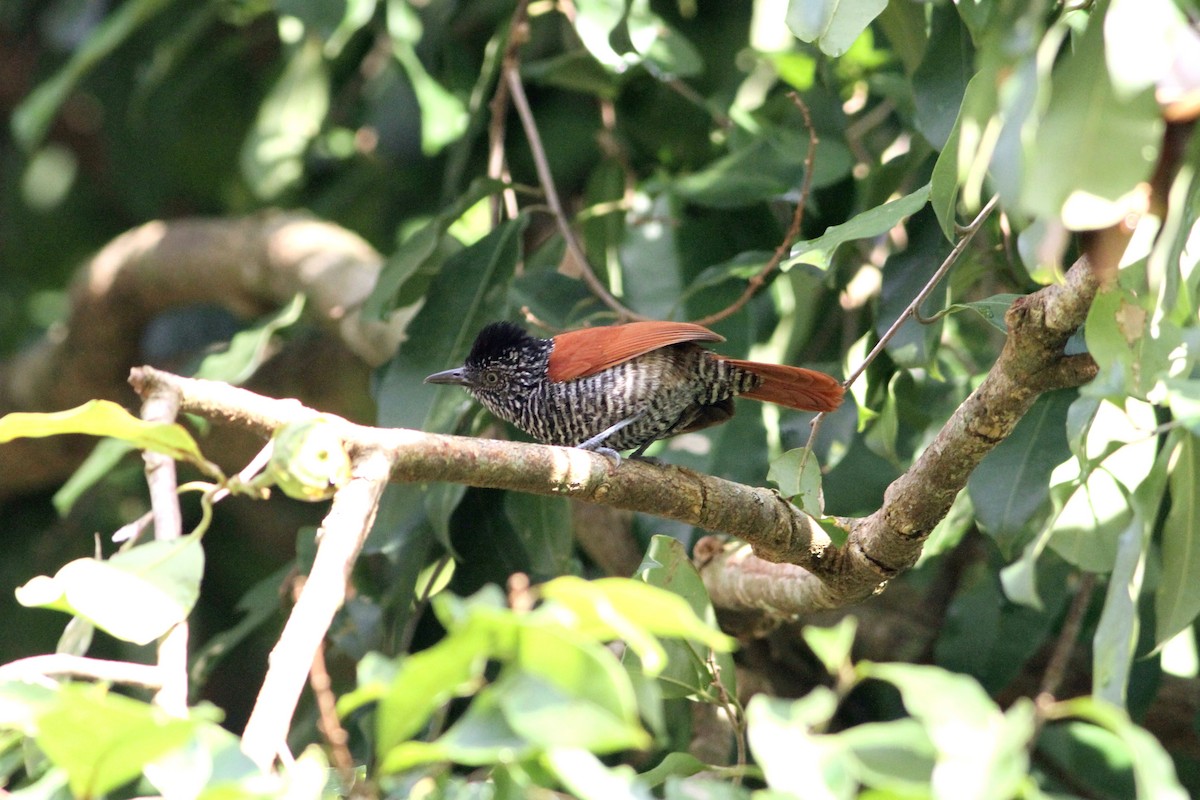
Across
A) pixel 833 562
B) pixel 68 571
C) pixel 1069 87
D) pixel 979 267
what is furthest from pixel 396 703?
pixel 979 267

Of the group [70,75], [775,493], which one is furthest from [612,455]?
[70,75]

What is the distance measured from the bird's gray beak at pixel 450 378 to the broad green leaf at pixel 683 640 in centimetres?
120

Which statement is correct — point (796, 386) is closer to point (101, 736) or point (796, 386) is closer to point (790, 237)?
point (790, 237)

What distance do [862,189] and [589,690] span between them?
291cm

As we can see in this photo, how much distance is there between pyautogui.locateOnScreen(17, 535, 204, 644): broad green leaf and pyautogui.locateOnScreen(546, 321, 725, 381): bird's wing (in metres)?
1.54

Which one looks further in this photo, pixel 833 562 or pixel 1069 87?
pixel 833 562

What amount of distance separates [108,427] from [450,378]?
1785 millimetres

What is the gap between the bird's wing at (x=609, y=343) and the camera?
9.98 ft

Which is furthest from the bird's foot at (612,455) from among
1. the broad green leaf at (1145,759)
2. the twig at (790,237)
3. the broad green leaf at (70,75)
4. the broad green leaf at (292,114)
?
the broad green leaf at (70,75)

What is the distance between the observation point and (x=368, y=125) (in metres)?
5.33

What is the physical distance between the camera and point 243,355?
371 cm

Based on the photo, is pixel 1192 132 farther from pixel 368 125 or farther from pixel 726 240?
pixel 368 125

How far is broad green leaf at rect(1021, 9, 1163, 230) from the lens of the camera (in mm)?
1317

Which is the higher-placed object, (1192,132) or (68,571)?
(1192,132)
